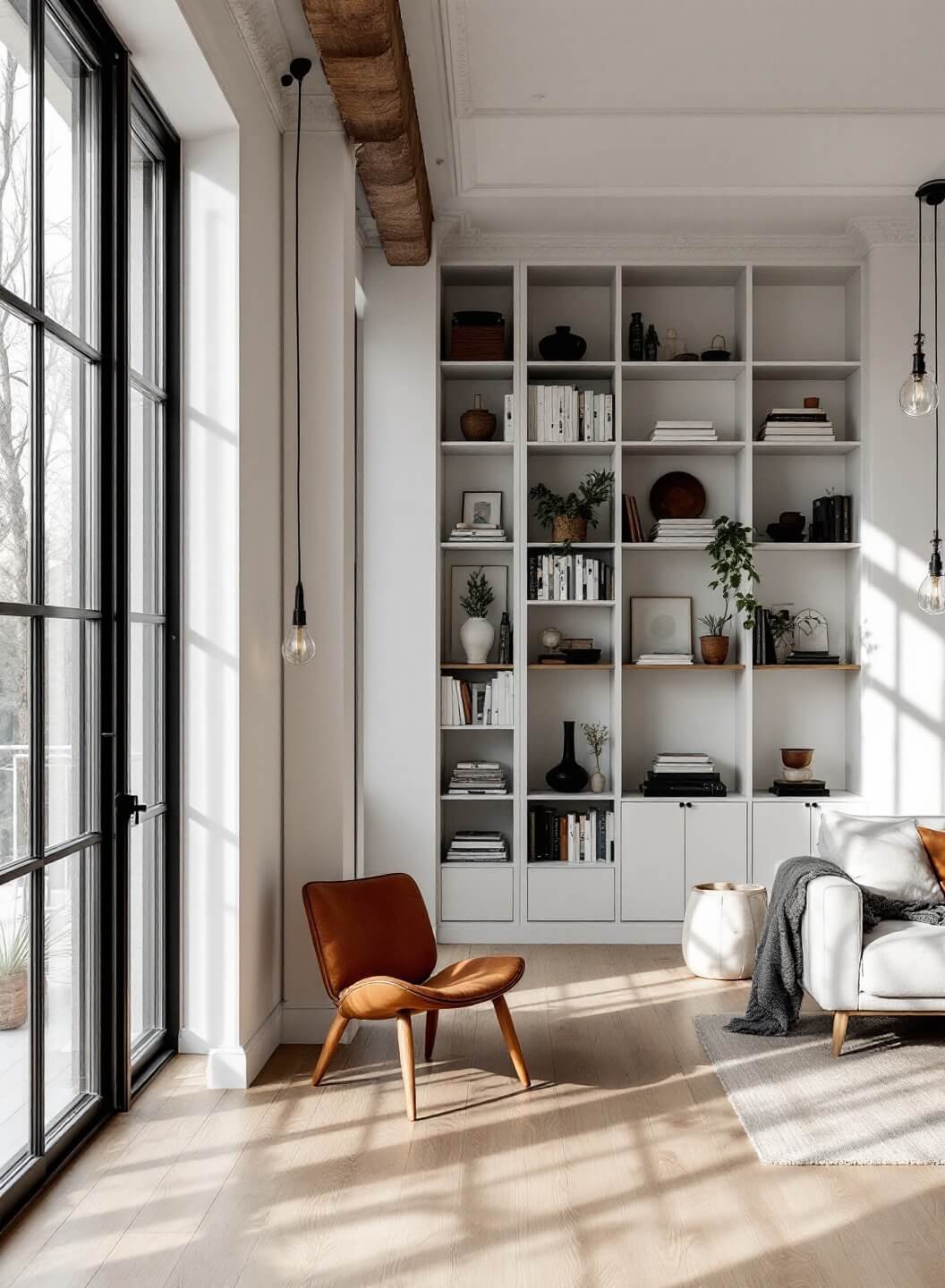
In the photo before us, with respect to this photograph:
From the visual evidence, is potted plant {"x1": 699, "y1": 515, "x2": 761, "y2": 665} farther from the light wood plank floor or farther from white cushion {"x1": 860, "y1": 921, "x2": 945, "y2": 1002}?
the light wood plank floor

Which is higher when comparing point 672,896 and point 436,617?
point 436,617

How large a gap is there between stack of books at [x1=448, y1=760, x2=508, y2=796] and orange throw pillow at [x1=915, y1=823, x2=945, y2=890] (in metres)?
1.94

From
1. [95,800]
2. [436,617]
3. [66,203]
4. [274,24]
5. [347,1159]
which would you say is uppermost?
[274,24]

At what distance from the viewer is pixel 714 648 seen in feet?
17.8

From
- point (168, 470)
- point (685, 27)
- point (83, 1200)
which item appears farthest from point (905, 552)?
point (83, 1200)

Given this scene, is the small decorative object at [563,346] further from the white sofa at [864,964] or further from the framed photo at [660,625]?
the white sofa at [864,964]

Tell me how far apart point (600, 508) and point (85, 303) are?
125 inches

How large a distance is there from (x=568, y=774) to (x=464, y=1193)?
9.28 ft

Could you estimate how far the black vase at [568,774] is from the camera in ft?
17.8

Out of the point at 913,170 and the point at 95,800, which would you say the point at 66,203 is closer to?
the point at 95,800

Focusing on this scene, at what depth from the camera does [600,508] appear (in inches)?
223

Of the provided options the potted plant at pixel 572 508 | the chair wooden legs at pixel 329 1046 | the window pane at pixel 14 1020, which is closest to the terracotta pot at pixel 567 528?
the potted plant at pixel 572 508

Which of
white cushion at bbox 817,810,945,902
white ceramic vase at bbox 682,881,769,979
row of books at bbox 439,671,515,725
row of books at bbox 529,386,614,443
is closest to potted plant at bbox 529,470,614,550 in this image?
row of books at bbox 529,386,614,443

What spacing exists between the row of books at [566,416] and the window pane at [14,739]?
3296mm
